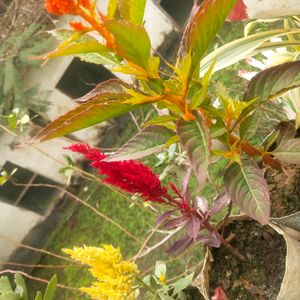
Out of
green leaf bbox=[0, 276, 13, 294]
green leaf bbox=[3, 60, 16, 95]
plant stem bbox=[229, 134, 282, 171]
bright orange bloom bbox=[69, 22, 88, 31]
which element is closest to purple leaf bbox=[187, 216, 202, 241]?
plant stem bbox=[229, 134, 282, 171]

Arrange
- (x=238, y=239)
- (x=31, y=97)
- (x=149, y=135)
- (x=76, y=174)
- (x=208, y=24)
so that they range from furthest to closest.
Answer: (x=76, y=174), (x=31, y=97), (x=238, y=239), (x=149, y=135), (x=208, y=24)

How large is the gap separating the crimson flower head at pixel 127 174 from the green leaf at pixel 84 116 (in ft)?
0.32

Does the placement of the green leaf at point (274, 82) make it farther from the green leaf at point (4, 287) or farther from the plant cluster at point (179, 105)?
the green leaf at point (4, 287)

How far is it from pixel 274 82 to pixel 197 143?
23cm

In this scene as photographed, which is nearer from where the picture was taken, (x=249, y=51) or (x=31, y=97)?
(x=249, y=51)

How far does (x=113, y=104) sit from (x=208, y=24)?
0.22 metres

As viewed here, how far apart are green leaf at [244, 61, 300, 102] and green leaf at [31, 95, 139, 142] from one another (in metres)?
0.27

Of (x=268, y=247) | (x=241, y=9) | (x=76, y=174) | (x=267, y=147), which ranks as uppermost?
(x=241, y=9)

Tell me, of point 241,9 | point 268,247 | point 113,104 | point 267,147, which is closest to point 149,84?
point 113,104

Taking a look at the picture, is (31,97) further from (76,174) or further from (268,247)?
(268,247)

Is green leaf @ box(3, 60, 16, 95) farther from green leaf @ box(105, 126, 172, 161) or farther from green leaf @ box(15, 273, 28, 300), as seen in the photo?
green leaf @ box(105, 126, 172, 161)

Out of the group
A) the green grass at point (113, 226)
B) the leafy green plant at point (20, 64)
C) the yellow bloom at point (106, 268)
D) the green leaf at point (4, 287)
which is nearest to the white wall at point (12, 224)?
the green grass at point (113, 226)

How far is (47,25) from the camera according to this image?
10.7 feet

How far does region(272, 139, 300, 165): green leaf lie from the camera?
0.90 metres
